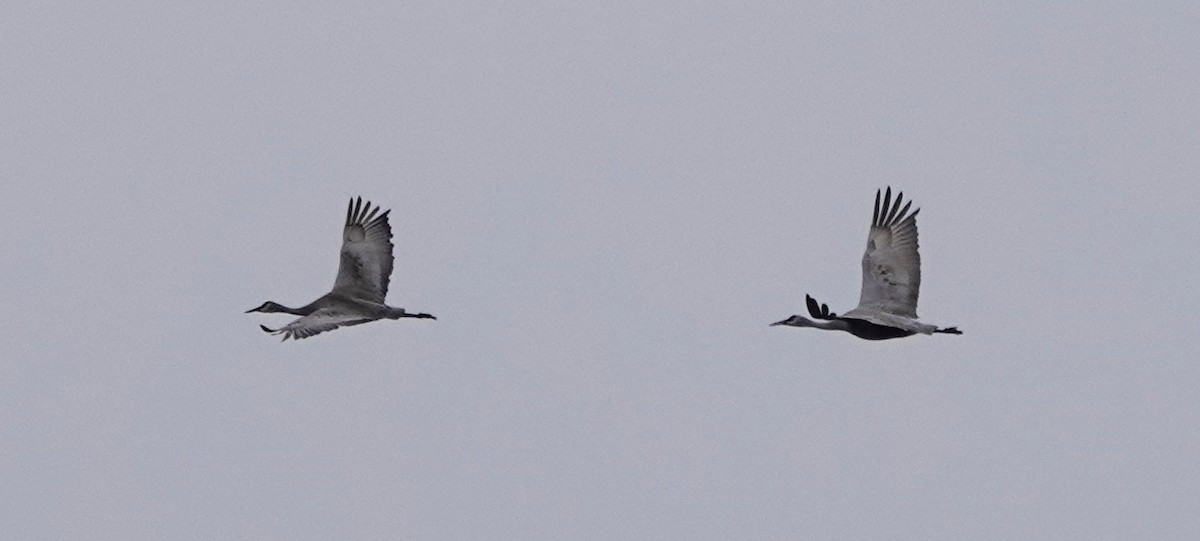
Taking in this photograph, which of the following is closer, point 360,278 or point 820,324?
point 820,324

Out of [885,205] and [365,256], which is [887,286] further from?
[365,256]

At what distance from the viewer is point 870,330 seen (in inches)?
1523

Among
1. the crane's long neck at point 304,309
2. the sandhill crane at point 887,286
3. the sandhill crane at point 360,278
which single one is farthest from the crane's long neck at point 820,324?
the crane's long neck at point 304,309

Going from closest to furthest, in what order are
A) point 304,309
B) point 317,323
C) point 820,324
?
point 317,323 → point 820,324 → point 304,309

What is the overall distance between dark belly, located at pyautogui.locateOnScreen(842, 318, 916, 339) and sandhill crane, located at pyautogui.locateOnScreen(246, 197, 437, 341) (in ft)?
27.9

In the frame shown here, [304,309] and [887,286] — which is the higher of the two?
[887,286]

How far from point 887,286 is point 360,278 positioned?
10.6 m

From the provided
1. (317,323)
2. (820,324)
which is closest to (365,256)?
(317,323)

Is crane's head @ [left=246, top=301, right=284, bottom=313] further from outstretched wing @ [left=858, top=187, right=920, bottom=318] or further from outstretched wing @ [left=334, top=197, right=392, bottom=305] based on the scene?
outstretched wing @ [left=858, top=187, right=920, bottom=318]

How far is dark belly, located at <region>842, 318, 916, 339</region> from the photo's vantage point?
38.3m

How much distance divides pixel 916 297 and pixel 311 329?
37.7 feet

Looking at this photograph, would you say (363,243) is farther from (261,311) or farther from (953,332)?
(953,332)

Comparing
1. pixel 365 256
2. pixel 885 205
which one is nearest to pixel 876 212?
pixel 885 205

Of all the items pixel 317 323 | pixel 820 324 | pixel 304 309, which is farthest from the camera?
pixel 304 309
